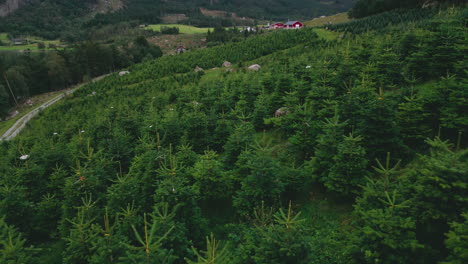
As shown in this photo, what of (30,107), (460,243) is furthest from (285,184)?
(30,107)

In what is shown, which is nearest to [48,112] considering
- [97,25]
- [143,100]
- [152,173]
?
[143,100]

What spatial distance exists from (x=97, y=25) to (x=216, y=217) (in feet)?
751

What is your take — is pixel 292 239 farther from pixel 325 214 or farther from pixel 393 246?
pixel 325 214

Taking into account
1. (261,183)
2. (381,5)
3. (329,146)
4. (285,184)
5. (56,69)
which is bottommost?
(285,184)

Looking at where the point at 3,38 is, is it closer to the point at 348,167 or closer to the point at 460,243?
the point at 348,167

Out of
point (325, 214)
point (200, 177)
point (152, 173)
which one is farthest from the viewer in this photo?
point (152, 173)

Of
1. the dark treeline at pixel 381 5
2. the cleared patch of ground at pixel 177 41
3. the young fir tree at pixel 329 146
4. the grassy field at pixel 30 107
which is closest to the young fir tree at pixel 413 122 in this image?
the young fir tree at pixel 329 146

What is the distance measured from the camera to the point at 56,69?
67312 mm

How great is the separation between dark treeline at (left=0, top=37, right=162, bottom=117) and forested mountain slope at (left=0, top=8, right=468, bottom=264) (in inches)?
2536

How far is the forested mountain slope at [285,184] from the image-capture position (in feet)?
19.4

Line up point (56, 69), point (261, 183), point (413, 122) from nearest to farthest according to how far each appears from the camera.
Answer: point (261, 183)
point (413, 122)
point (56, 69)

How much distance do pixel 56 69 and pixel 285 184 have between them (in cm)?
7969

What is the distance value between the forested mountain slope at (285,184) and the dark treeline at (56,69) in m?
64.4

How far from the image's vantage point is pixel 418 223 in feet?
21.0
